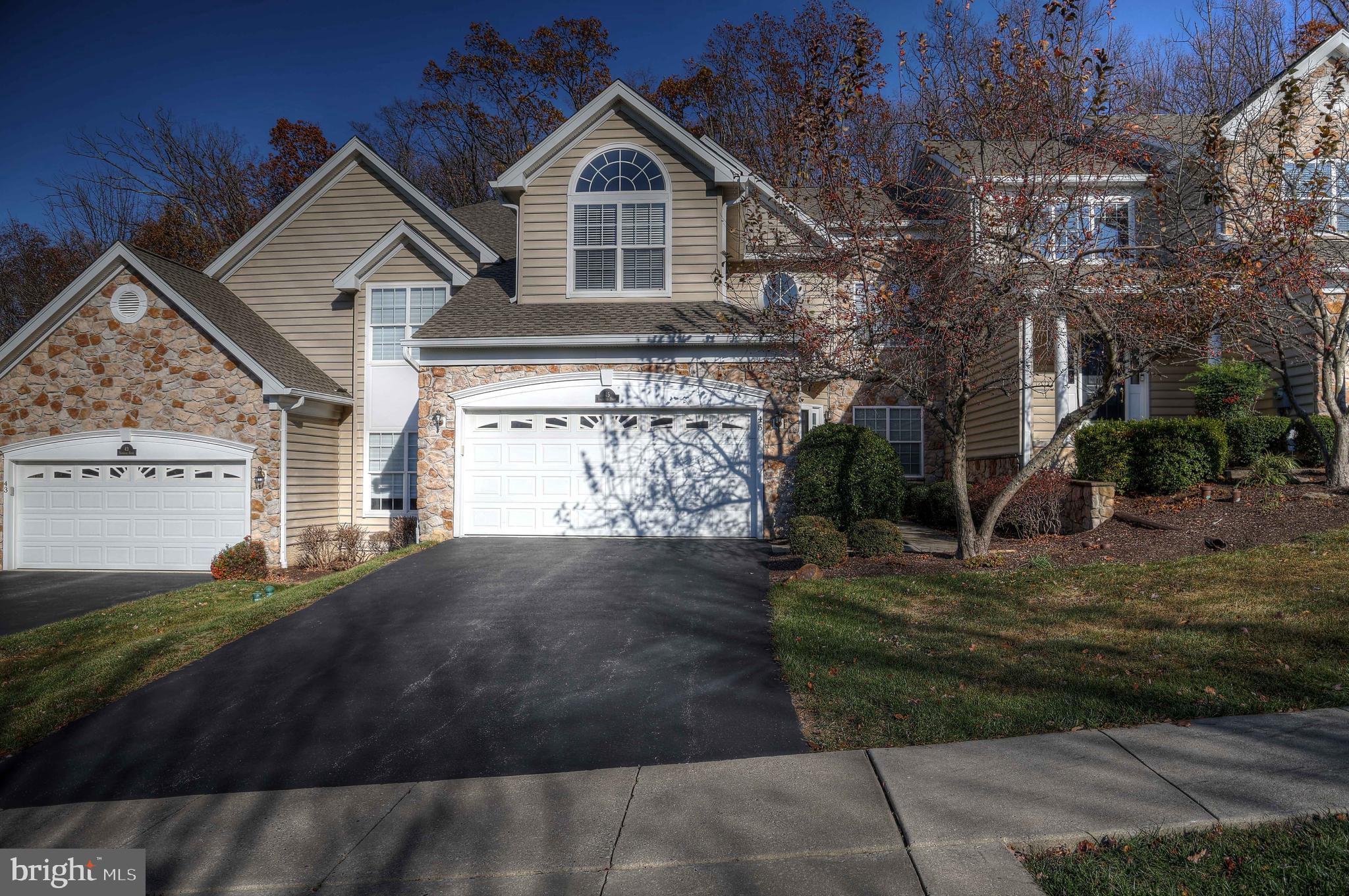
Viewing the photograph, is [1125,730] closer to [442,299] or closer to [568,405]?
[568,405]

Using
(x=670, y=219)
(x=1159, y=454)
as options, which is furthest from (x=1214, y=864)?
(x=670, y=219)

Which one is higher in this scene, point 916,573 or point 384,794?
point 916,573

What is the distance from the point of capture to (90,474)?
47.2 feet

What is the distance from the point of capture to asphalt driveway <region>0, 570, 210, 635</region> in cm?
1077

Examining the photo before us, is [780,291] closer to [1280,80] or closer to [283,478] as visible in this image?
[1280,80]

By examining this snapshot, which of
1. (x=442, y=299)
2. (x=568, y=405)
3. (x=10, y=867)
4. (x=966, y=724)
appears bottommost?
(x=10, y=867)

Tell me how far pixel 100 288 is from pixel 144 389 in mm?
2026

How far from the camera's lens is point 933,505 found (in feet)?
48.3

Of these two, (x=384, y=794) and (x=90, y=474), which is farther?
(x=90, y=474)

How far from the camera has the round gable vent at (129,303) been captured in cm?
1409

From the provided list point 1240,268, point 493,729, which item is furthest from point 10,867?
point 1240,268

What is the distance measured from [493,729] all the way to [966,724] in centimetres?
331

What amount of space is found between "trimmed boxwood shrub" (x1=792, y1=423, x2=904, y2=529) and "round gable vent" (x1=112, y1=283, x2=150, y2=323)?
12273 mm

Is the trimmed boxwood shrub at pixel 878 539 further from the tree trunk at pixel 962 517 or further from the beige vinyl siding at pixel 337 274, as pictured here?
the beige vinyl siding at pixel 337 274
